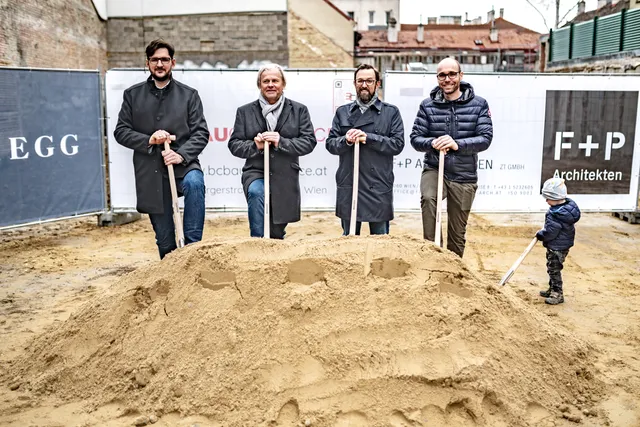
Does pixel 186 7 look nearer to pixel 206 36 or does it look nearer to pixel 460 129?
pixel 206 36

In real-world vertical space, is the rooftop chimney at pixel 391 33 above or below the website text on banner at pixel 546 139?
above

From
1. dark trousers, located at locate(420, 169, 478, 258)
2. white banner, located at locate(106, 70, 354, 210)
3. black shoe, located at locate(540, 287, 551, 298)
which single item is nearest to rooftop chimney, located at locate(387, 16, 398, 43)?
white banner, located at locate(106, 70, 354, 210)

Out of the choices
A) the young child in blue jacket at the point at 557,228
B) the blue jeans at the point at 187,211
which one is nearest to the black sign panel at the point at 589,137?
the young child in blue jacket at the point at 557,228

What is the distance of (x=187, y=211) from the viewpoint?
5.45m

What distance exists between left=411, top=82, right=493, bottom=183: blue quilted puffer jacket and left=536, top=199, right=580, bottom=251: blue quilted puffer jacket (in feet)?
2.72

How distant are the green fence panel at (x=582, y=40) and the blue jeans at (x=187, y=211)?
17900mm

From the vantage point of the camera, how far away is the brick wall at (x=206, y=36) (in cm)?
2264

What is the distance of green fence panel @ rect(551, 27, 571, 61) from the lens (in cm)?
2255

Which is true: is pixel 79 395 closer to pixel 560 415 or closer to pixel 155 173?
pixel 155 173

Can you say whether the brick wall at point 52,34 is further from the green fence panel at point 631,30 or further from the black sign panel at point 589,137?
the green fence panel at point 631,30

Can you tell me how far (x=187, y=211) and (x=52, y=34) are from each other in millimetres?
14673

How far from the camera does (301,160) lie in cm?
927

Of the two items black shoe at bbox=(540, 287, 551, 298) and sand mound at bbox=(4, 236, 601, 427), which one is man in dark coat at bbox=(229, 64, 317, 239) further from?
black shoe at bbox=(540, 287, 551, 298)

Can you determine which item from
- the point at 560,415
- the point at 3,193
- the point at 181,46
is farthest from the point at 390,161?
the point at 181,46
